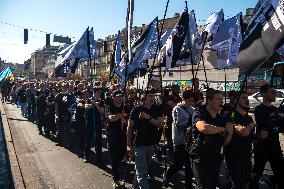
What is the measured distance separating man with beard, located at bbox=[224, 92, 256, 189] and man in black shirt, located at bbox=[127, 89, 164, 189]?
131 centimetres

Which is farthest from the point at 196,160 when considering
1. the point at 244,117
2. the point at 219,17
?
the point at 219,17

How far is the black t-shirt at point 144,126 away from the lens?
19.6 feet

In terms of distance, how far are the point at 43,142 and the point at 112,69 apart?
3.21m

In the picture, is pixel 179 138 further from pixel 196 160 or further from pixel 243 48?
pixel 243 48

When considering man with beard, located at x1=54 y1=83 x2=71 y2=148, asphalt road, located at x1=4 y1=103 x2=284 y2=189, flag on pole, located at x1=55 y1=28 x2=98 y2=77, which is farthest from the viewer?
man with beard, located at x1=54 y1=83 x2=71 y2=148

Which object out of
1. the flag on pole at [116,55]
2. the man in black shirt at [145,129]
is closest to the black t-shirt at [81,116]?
the flag on pole at [116,55]

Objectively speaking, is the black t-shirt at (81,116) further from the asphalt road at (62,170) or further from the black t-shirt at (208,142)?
the black t-shirt at (208,142)

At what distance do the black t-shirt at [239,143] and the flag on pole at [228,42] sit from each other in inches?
104

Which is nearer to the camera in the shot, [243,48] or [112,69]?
[243,48]

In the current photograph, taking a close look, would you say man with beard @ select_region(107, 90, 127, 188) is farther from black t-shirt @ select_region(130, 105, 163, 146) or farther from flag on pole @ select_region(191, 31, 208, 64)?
flag on pole @ select_region(191, 31, 208, 64)

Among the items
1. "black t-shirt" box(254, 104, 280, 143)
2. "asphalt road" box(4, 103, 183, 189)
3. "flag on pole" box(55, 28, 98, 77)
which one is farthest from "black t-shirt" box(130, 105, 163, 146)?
"flag on pole" box(55, 28, 98, 77)

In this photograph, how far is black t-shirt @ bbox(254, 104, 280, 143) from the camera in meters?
5.50

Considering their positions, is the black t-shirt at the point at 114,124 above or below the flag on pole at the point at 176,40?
below

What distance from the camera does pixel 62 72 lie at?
36.8 feet
